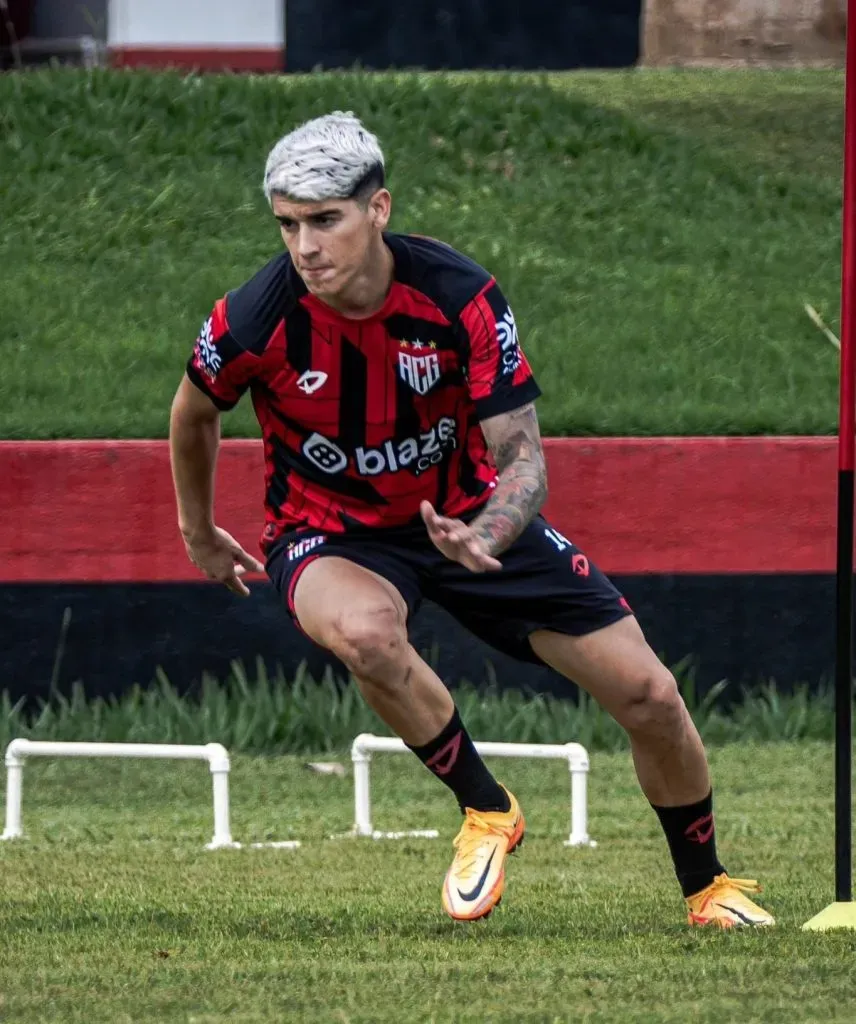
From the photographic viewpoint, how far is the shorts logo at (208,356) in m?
5.05

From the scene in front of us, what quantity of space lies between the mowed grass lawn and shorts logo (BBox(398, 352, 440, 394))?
1.28m

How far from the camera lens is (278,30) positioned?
1880 centimetres

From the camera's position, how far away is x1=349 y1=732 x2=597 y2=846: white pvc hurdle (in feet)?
22.2

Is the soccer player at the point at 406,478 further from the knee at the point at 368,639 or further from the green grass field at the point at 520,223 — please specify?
the green grass field at the point at 520,223

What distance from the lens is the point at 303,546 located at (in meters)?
5.25

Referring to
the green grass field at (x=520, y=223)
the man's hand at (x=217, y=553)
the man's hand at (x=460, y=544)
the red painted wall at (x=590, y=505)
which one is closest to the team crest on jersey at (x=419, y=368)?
the man's hand at (x=460, y=544)

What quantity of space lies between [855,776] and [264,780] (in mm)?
2389

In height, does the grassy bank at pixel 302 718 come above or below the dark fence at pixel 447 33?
below

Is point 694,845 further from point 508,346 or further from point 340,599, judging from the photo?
point 508,346

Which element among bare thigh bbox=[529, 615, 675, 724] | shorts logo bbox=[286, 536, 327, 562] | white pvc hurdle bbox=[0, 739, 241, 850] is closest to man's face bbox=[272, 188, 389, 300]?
shorts logo bbox=[286, 536, 327, 562]

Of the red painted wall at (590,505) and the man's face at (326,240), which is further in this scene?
the red painted wall at (590,505)

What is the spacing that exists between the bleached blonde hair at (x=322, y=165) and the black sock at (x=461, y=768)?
130 cm

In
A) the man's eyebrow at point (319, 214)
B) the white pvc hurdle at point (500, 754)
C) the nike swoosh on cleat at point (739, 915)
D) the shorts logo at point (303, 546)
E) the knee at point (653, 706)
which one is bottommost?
the white pvc hurdle at point (500, 754)

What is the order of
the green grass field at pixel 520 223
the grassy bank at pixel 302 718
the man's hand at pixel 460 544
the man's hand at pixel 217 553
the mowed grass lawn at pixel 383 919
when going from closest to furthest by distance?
the mowed grass lawn at pixel 383 919 < the man's hand at pixel 460 544 < the man's hand at pixel 217 553 < the grassy bank at pixel 302 718 < the green grass field at pixel 520 223
